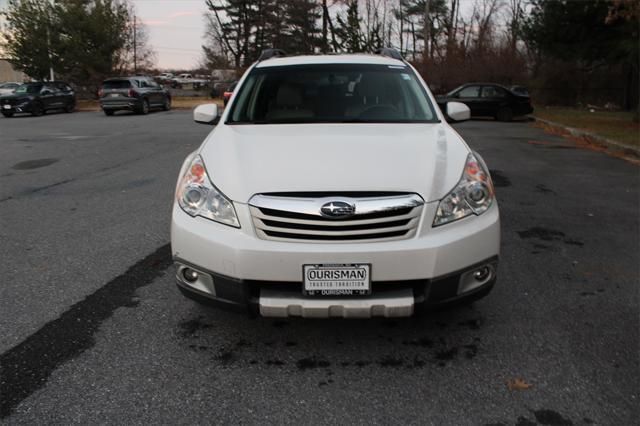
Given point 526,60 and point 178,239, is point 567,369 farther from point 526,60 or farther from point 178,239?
point 526,60

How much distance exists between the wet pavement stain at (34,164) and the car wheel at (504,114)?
16.6 m

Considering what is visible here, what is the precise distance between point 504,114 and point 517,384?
20.5 metres

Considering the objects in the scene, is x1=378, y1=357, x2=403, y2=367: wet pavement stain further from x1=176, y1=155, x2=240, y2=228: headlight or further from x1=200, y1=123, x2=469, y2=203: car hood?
x1=176, y1=155, x2=240, y2=228: headlight

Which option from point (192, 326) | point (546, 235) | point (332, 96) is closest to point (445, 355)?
point (192, 326)

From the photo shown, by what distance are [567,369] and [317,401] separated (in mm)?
1323

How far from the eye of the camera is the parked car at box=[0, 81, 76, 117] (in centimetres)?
2448

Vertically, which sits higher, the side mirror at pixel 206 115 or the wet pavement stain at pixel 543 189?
the side mirror at pixel 206 115

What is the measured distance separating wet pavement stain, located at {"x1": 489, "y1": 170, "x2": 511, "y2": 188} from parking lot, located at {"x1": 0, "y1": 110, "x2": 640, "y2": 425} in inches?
92.1

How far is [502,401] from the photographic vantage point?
2.60 m

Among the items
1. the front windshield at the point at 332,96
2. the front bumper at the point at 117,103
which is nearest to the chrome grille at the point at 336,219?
the front windshield at the point at 332,96

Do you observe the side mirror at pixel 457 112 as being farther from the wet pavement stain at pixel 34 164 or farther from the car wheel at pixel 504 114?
the car wheel at pixel 504 114

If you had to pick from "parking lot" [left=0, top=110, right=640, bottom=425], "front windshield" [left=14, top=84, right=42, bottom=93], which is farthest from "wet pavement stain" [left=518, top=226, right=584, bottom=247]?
"front windshield" [left=14, top=84, right=42, bottom=93]

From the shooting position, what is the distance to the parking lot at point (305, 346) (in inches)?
100

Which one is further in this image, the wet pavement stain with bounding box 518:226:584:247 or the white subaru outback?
the wet pavement stain with bounding box 518:226:584:247
